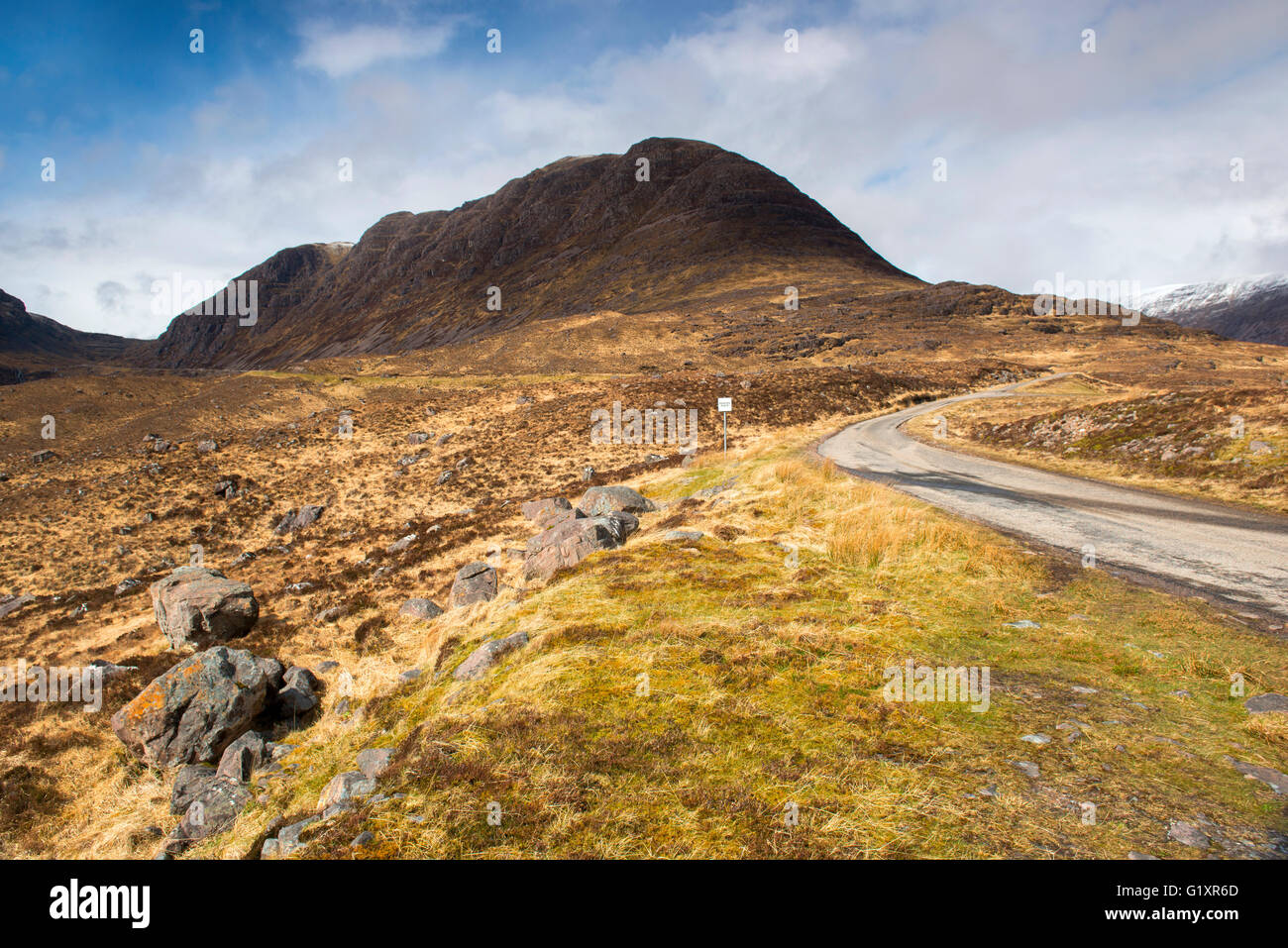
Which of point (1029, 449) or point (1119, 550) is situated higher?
point (1029, 449)

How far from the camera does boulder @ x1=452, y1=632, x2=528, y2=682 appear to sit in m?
7.08

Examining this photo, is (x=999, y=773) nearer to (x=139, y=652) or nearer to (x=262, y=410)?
(x=139, y=652)

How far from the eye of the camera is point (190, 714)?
8555mm

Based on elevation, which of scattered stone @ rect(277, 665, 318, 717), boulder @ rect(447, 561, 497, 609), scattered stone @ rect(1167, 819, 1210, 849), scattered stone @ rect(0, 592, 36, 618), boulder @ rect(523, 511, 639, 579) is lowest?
scattered stone @ rect(0, 592, 36, 618)

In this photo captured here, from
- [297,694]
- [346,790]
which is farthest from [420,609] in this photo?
[346,790]

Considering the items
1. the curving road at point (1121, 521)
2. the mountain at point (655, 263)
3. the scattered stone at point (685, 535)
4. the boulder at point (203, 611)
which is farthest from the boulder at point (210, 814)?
the mountain at point (655, 263)

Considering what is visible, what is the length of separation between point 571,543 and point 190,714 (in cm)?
679

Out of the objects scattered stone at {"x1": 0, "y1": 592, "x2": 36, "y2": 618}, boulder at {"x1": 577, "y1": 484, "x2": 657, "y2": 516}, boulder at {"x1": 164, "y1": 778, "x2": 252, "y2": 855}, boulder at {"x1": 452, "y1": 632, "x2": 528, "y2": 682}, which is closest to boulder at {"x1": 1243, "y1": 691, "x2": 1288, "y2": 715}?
boulder at {"x1": 452, "y1": 632, "x2": 528, "y2": 682}

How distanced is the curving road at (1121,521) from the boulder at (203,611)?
61.3 ft

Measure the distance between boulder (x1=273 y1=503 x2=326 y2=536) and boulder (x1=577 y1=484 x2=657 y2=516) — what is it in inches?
677

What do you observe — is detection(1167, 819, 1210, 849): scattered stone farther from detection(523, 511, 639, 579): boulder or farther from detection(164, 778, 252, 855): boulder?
detection(523, 511, 639, 579): boulder
